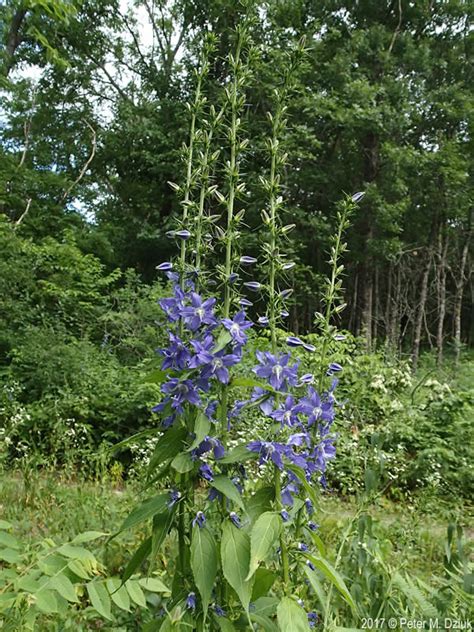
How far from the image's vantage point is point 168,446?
1311mm

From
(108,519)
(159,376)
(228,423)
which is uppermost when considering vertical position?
(159,376)

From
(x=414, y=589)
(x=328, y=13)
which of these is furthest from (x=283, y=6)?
(x=414, y=589)

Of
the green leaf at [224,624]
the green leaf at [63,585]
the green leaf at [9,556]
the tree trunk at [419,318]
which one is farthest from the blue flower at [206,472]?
the tree trunk at [419,318]

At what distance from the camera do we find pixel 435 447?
5219mm

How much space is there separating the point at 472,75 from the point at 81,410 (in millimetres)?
15765

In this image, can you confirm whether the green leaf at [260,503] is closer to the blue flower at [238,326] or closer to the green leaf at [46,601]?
the blue flower at [238,326]

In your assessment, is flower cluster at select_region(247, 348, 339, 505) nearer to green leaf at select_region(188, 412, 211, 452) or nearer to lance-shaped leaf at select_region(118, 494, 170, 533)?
green leaf at select_region(188, 412, 211, 452)

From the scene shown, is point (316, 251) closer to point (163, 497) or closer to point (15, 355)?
point (15, 355)

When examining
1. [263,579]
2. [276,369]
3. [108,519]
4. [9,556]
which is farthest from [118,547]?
[276,369]

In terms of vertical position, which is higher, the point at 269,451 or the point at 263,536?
the point at 269,451

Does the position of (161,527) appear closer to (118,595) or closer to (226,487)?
(226,487)

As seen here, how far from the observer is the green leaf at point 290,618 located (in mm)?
1104

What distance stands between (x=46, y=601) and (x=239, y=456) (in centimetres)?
62

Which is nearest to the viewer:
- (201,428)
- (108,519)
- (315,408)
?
(201,428)
